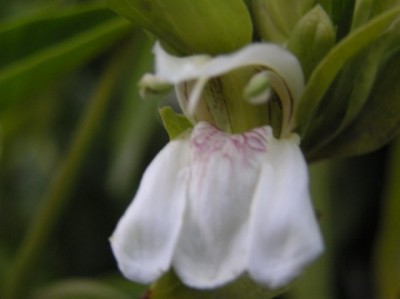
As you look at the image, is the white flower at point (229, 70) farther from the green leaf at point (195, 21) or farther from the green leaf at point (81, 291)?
the green leaf at point (81, 291)

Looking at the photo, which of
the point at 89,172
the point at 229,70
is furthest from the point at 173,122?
the point at 89,172

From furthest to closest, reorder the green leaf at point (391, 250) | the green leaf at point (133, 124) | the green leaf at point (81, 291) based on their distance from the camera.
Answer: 1. the green leaf at point (133, 124)
2. the green leaf at point (81, 291)
3. the green leaf at point (391, 250)

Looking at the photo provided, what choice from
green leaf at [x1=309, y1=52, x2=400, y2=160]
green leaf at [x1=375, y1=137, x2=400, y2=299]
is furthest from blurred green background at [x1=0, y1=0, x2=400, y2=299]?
green leaf at [x1=309, y1=52, x2=400, y2=160]

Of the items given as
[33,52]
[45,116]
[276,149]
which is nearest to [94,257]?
[45,116]

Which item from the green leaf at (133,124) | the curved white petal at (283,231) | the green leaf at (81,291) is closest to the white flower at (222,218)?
the curved white petal at (283,231)

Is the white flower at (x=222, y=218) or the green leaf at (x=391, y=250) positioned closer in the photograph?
the white flower at (x=222, y=218)

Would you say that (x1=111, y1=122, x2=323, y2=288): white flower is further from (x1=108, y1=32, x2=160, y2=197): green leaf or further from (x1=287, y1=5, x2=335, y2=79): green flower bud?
(x1=108, y1=32, x2=160, y2=197): green leaf
